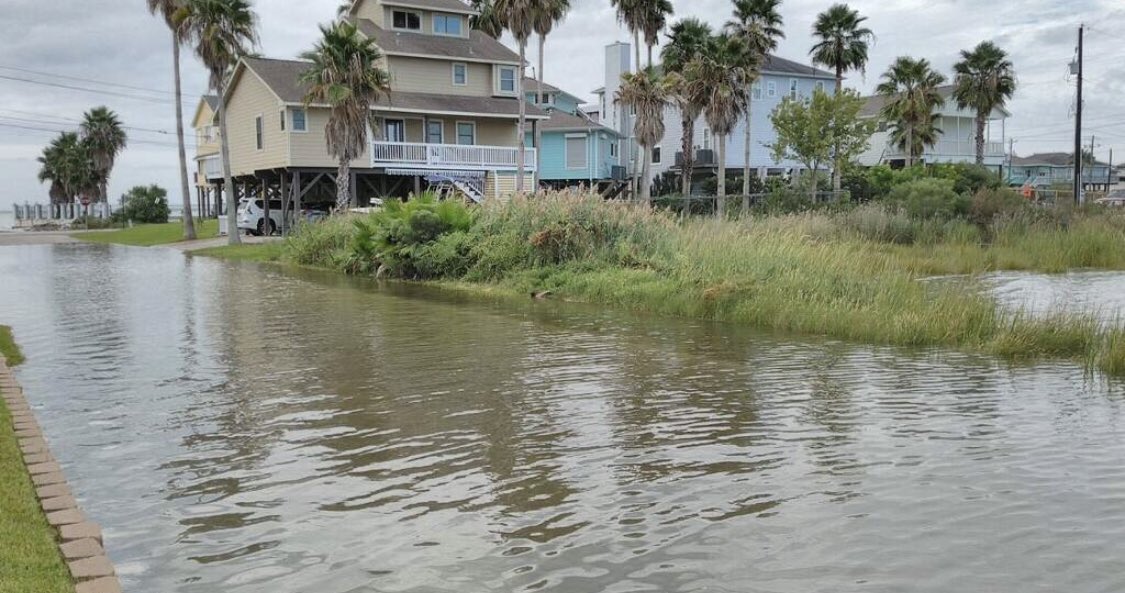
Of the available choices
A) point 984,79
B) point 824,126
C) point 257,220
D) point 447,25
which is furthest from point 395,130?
point 984,79

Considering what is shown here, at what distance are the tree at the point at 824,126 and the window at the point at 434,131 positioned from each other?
608 inches

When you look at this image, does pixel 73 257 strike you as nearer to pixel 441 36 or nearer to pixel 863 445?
pixel 441 36

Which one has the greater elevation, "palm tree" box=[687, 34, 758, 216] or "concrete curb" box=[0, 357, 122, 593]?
"palm tree" box=[687, 34, 758, 216]

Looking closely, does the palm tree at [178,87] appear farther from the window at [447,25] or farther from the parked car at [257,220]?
the window at [447,25]

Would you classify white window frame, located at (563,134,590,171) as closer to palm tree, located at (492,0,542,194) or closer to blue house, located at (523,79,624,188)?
blue house, located at (523,79,624,188)

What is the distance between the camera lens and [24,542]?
16.7ft

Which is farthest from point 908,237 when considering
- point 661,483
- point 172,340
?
point 661,483

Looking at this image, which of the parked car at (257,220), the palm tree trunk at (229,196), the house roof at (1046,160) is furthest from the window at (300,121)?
the house roof at (1046,160)

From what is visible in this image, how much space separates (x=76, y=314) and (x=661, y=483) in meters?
13.9

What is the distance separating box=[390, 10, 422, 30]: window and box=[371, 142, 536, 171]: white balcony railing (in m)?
7.41

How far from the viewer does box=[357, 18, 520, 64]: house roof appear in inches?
1720

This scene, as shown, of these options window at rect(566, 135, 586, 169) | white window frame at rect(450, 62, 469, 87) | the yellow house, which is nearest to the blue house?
window at rect(566, 135, 586, 169)

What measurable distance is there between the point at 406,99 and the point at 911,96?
28.4 metres

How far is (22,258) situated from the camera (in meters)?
34.6
